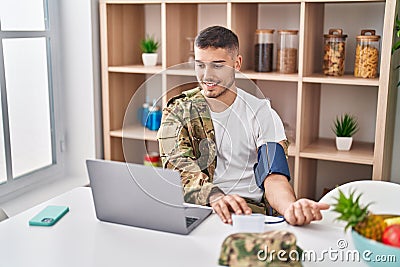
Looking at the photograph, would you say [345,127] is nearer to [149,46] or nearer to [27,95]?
[149,46]

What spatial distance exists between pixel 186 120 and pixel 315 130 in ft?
4.52

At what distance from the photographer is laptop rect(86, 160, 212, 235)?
4.63ft

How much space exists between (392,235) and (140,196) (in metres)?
0.66

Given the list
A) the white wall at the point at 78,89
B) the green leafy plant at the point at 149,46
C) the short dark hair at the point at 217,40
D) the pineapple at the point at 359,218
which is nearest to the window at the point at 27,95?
the white wall at the point at 78,89

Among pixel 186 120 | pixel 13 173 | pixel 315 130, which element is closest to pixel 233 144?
pixel 186 120

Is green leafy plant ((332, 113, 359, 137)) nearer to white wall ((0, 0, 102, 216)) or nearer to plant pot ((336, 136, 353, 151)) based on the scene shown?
plant pot ((336, 136, 353, 151))

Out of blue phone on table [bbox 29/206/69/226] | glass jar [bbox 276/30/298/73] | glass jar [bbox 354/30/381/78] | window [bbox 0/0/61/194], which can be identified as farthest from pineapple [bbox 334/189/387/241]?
window [bbox 0/0/61/194]

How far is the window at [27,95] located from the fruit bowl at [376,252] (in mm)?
1943

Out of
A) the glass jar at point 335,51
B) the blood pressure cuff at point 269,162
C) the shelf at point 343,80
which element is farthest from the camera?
the glass jar at point 335,51

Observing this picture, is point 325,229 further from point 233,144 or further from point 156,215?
point 156,215

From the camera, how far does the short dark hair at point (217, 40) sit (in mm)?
1553

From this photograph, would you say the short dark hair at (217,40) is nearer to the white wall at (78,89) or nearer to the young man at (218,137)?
the young man at (218,137)

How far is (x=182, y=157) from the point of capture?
1.52m

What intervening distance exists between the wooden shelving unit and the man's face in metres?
0.52
